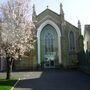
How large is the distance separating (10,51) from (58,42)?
2625 centimetres

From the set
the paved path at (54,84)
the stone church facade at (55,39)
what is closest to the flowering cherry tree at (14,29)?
the paved path at (54,84)

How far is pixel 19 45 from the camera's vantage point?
3056cm

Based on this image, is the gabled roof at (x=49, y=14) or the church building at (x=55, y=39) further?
the gabled roof at (x=49, y=14)

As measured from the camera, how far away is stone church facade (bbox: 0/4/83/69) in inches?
2143

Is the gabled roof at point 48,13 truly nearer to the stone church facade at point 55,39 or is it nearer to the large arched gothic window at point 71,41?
the stone church facade at point 55,39

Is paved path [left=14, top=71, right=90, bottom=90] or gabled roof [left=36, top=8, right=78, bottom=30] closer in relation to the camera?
paved path [left=14, top=71, right=90, bottom=90]

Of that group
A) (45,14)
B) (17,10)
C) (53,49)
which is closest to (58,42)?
(53,49)

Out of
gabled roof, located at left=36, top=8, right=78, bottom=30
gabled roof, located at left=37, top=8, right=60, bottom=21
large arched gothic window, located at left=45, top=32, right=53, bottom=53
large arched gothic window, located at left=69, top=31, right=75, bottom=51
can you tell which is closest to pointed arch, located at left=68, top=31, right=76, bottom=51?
large arched gothic window, located at left=69, top=31, right=75, bottom=51

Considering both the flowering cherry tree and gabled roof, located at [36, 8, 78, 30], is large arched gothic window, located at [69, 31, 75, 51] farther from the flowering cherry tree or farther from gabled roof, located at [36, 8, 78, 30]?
the flowering cherry tree

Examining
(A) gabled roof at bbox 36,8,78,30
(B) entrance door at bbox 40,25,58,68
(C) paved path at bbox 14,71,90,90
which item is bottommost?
(C) paved path at bbox 14,71,90,90

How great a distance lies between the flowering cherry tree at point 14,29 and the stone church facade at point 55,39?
73.2 feet

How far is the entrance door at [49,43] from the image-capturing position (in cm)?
5528

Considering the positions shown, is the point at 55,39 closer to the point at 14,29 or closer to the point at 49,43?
the point at 49,43

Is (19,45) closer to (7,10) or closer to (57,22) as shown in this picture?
(7,10)
